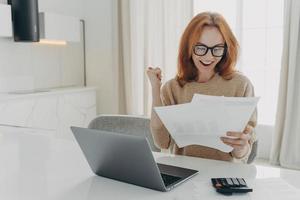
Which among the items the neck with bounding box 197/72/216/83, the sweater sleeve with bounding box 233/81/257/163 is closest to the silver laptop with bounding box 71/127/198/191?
the sweater sleeve with bounding box 233/81/257/163

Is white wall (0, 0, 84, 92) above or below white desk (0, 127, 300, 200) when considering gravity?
above

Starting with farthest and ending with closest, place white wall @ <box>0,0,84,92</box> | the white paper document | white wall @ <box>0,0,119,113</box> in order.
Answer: white wall @ <box>0,0,119,113</box> < white wall @ <box>0,0,84,92</box> < the white paper document

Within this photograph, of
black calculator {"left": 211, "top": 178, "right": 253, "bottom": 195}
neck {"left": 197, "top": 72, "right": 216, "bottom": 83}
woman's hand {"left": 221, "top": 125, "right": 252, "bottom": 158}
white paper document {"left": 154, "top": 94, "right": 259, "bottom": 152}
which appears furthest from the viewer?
neck {"left": 197, "top": 72, "right": 216, "bottom": 83}

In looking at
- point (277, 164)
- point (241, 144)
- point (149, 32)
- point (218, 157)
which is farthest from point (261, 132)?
point (241, 144)

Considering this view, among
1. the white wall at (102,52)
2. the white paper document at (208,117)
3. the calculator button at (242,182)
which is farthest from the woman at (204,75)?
the white wall at (102,52)

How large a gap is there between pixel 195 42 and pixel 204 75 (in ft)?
0.59

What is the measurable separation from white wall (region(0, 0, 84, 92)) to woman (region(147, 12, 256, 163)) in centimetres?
229

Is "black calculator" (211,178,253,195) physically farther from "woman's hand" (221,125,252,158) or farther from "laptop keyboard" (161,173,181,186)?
"woman's hand" (221,125,252,158)

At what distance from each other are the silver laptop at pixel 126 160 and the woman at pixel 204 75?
0.46 meters

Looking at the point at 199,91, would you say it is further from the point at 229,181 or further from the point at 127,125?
the point at 229,181

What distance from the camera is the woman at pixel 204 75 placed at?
4.74ft

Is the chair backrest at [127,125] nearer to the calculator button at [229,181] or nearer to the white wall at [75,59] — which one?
the calculator button at [229,181]

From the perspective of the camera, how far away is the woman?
1.44 meters

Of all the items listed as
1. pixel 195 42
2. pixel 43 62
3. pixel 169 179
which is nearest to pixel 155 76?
pixel 195 42
